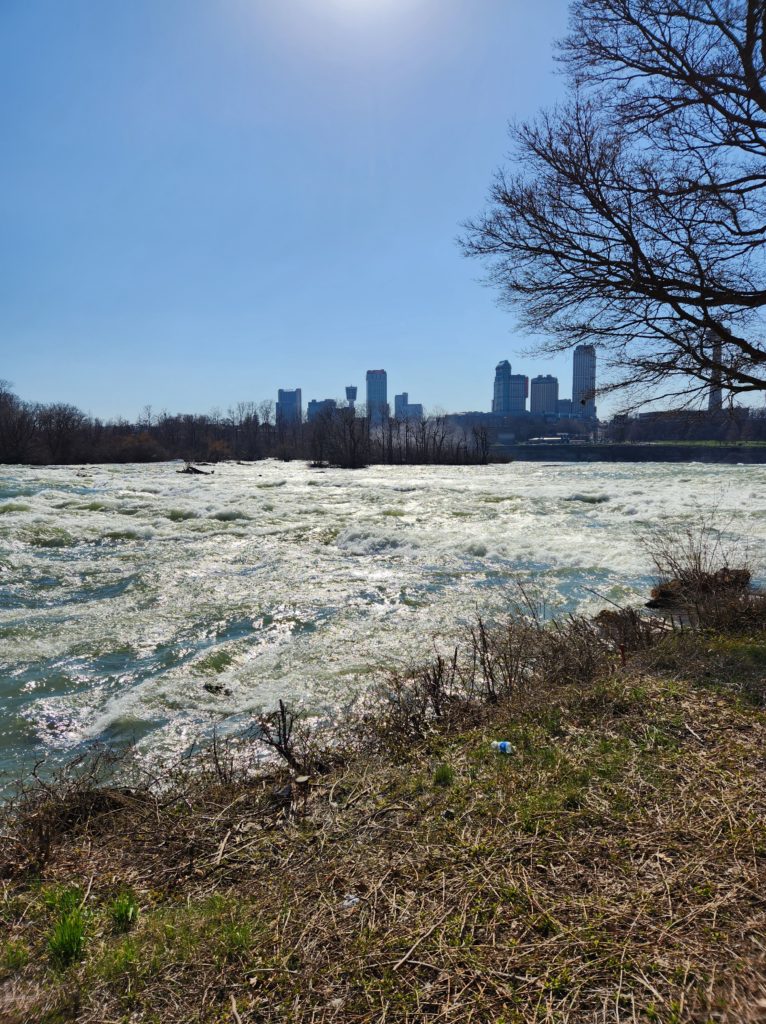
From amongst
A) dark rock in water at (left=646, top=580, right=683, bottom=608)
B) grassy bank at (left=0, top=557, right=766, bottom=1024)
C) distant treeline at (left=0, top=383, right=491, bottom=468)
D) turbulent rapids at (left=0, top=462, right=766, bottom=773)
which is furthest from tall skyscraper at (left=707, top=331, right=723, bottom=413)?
distant treeline at (left=0, top=383, right=491, bottom=468)

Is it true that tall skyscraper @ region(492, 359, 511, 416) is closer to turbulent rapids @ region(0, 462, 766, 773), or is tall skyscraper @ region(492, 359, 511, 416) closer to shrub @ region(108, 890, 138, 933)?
turbulent rapids @ region(0, 462, 766, 773)

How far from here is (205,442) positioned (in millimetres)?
87500

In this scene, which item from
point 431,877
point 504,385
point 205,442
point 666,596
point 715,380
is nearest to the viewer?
point 431,877

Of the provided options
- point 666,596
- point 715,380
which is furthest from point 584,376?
point 666,596

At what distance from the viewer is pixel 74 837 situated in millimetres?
3861

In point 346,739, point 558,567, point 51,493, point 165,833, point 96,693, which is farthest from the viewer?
point 51,493

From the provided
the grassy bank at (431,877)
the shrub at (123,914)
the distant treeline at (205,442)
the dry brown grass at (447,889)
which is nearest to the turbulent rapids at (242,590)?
the grassy bank at (431,877)

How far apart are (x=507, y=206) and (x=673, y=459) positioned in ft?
228

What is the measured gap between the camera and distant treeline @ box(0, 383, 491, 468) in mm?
58469

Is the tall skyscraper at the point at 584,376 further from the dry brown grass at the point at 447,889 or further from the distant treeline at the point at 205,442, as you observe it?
the distant treeline at the point at 205,442

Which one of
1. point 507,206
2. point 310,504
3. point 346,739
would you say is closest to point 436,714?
point 346,739

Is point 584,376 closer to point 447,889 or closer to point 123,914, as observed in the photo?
point 447,889

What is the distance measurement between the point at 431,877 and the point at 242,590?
29.6ft

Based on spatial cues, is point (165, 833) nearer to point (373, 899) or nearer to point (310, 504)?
point (373, 899)
